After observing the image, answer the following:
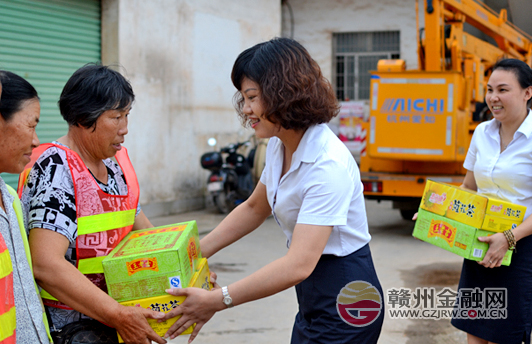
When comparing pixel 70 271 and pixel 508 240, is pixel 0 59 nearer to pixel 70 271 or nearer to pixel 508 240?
pixel 70 271

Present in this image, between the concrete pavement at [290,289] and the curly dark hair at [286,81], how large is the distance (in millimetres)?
2396

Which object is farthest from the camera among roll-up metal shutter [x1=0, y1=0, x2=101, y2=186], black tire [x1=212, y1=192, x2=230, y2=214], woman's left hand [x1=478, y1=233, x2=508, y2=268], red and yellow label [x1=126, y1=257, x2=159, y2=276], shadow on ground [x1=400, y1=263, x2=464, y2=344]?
black tire [x1=212, y1=192, x2=230, y2=214]

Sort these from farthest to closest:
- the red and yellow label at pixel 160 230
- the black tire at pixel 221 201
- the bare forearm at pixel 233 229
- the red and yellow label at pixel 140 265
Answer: the black tire at pixel 221 201
the bare forearm at pixel 233 229
the red and yellow label at pixel 160 230
the red and yellow label at pixel 140 265

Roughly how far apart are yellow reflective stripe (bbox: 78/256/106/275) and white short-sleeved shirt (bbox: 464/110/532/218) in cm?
202

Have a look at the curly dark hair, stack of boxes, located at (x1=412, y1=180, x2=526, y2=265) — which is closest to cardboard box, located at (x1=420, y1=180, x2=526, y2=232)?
stack of boxes, located at (x1=412, y1=180, x2=526, y2=265)

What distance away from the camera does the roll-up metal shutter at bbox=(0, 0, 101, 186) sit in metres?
6.61

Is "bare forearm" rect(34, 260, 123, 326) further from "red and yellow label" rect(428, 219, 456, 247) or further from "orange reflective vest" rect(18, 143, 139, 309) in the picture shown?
"red and yellow label" rect(428, 219, 456, 247)

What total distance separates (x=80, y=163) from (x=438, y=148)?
5631mm

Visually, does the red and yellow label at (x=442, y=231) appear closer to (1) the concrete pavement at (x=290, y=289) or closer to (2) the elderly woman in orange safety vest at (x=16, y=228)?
(1) the concrete pavement at (x=290, y=289)

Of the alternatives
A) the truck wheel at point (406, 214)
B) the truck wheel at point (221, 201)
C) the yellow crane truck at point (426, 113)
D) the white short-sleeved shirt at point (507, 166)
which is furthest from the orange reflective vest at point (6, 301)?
the truck wheel at point (406, 214)

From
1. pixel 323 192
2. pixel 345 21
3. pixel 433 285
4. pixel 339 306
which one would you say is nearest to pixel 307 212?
pixel 323 192

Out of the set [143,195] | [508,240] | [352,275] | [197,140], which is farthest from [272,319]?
[197,140]

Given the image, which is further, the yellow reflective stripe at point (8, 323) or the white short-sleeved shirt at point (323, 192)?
the white short-sleeved shirt at point (323, 192)

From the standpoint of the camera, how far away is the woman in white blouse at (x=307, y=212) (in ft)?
5.91
